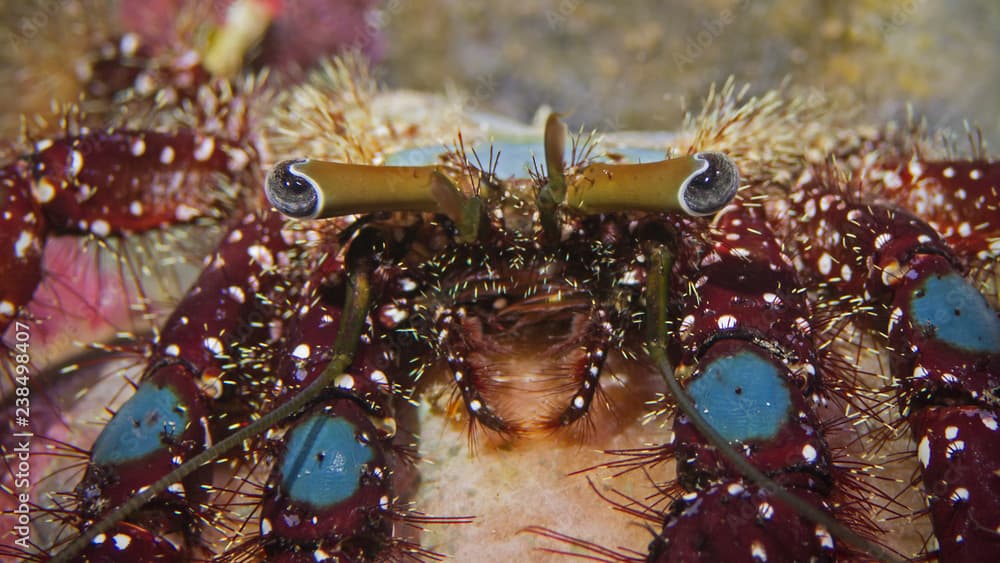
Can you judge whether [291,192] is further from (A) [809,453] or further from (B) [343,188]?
(A) [809,453]

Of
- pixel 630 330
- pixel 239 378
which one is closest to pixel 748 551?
pixel 630 330

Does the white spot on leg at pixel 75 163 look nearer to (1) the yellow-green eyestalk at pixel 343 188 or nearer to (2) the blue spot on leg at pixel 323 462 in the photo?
(1) the yellow-green eyestalk at pixel 343 188

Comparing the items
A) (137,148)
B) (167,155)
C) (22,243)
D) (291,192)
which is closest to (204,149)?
(167,155)

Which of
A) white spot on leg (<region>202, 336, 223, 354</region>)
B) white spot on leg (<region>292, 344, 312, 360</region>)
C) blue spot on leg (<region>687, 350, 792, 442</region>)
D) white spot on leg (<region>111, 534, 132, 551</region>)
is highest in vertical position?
white spot on leg (<region>202, 336, 223, 354</region>)

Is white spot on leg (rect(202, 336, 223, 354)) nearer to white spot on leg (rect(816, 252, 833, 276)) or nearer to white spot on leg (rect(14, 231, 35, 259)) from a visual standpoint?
white spot on leg (rect(14, 231, 35, 259))

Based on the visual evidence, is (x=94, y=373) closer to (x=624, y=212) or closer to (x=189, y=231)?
(x=189, y=231)

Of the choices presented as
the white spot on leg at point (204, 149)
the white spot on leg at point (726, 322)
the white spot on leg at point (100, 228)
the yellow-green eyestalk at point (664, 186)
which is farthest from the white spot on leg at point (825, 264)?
the white spot on leg at point (100, 228)

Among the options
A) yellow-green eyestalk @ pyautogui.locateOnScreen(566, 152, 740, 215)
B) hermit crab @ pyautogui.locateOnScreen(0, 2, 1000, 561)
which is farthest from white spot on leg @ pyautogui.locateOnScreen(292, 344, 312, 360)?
yellow-green eyestalk @ pyautogui.locateOnScreen(566, 152, 740, 215)
